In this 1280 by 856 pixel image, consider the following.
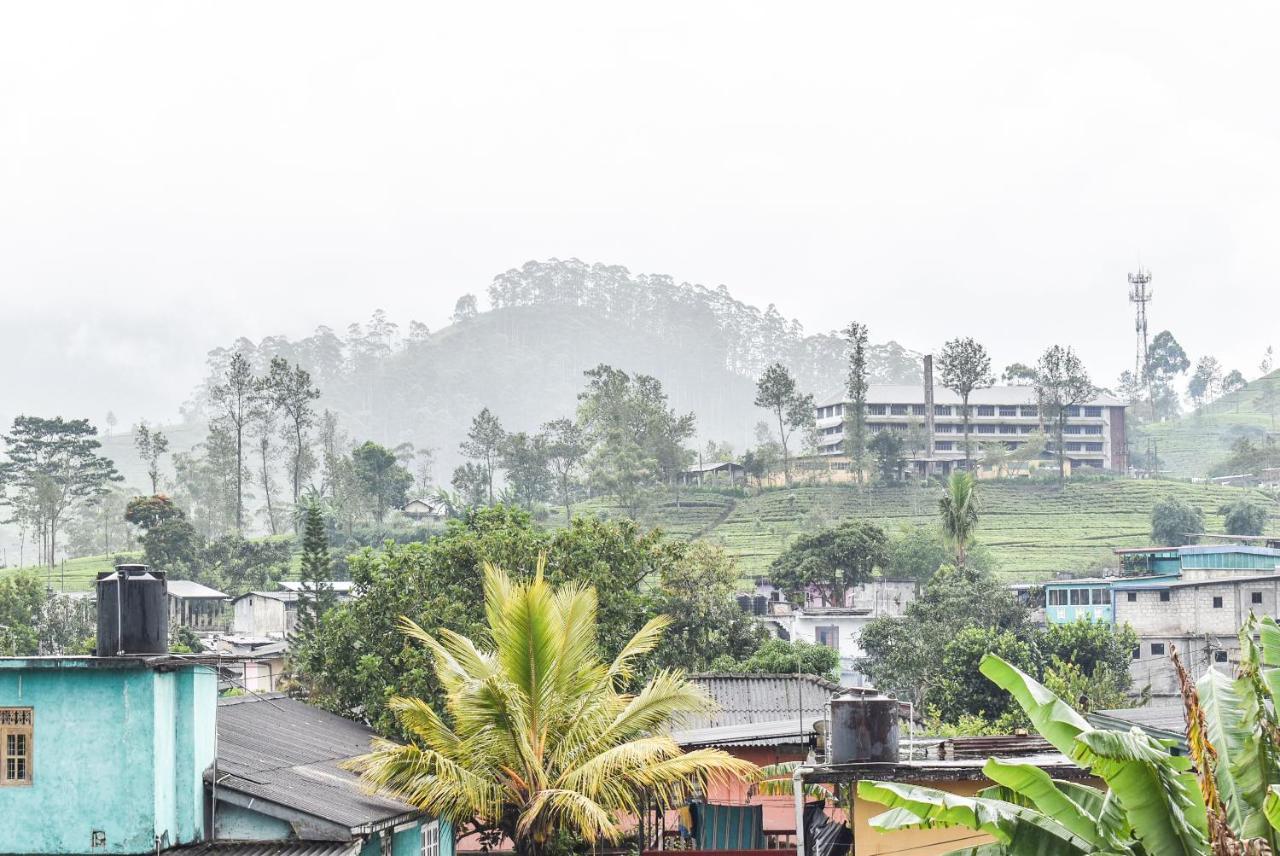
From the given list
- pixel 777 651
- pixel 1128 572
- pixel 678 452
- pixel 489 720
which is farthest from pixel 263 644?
pixel 678 452

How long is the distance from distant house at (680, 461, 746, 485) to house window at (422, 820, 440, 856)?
85.7m

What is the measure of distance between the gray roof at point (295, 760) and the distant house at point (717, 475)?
83.6 metres

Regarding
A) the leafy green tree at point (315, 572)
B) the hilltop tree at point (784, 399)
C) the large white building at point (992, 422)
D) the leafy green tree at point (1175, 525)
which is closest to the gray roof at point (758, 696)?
the leafy green tree at point (315, 572)

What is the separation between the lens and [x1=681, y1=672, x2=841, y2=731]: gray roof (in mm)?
29141

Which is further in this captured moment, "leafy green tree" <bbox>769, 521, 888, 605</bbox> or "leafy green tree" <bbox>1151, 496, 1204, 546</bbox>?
"leafy green tree" <bbox>1151, 496, 1204, 546</bbox>

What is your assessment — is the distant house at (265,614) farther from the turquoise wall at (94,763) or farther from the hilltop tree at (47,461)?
the turquoise wall at (94,763)

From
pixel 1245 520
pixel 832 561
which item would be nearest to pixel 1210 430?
pixel 1245 520

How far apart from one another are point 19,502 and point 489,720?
290 ft

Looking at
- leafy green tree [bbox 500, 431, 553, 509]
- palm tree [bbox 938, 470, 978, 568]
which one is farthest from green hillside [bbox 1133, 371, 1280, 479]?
palm tree [bbox 938, 470, 978, 568]

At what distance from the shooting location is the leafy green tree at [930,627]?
46.4m

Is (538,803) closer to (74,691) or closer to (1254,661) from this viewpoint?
(74,691)

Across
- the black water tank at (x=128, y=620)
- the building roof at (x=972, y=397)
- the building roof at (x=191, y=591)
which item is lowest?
the building roof at (x=191, y=591)

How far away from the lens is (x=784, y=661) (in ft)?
138

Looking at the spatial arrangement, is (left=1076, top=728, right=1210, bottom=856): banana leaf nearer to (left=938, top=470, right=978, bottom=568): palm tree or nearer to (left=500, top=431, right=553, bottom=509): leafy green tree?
(left=938, top=470, right=978, bottom=568): palm tree
